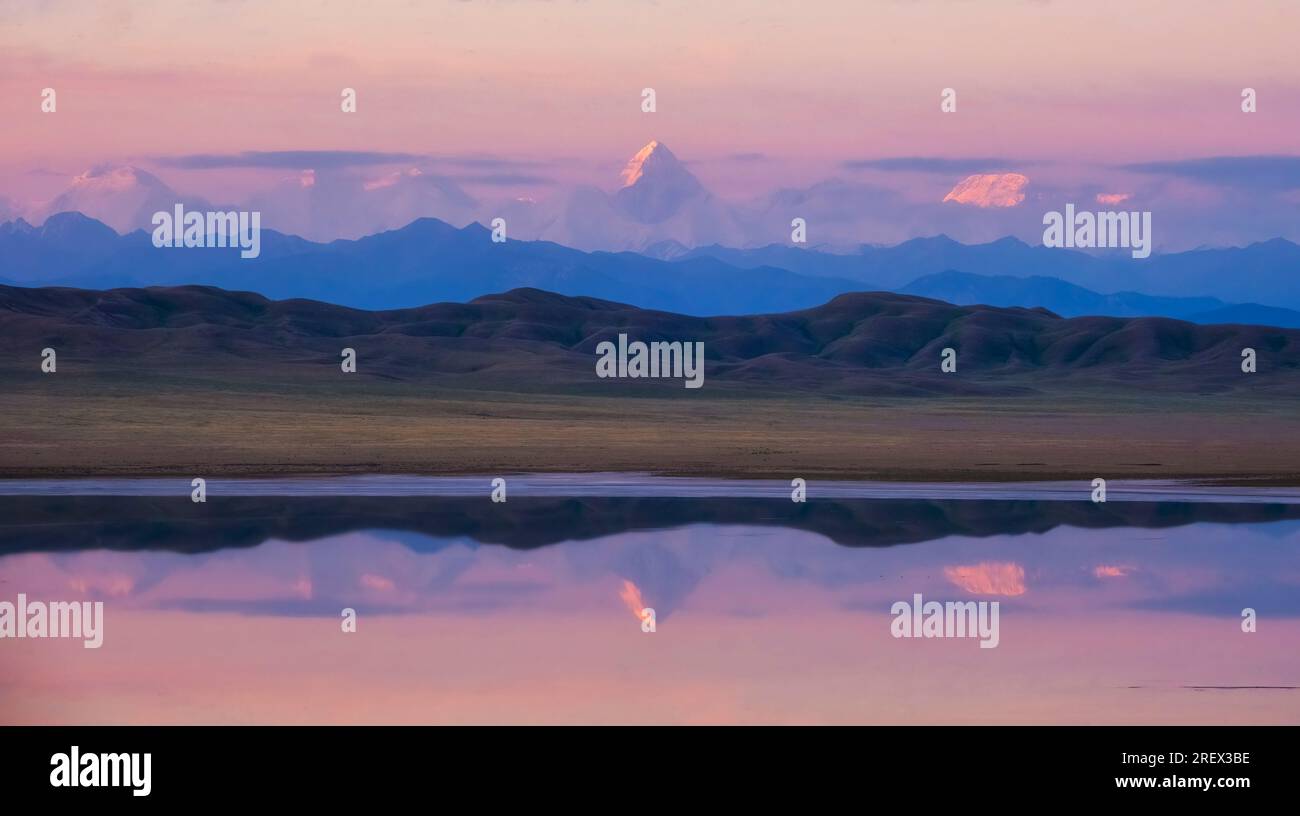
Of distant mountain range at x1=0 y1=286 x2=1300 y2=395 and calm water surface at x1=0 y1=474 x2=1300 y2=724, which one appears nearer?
calm water surface at x1=0 y1=474 x2=1300 y2=724

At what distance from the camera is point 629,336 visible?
441ft

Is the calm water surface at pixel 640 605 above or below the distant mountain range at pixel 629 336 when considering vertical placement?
below

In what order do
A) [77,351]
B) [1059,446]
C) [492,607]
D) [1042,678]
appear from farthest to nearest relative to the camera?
[77,351] → [1059,446] → [492,607] → [1042,678]

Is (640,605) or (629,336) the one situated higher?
(629,336)

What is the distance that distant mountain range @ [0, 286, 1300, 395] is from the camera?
9900 centimetres

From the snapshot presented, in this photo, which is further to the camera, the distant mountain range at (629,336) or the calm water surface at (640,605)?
the distant mountain range at (629,336)

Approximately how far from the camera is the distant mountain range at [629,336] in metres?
99.0

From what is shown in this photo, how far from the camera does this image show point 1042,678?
17141mm

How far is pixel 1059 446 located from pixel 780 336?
Result: 9368 cm

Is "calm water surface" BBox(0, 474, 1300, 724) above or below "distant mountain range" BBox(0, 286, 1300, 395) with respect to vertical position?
below

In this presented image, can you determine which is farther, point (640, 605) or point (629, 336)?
point (629, 336)
